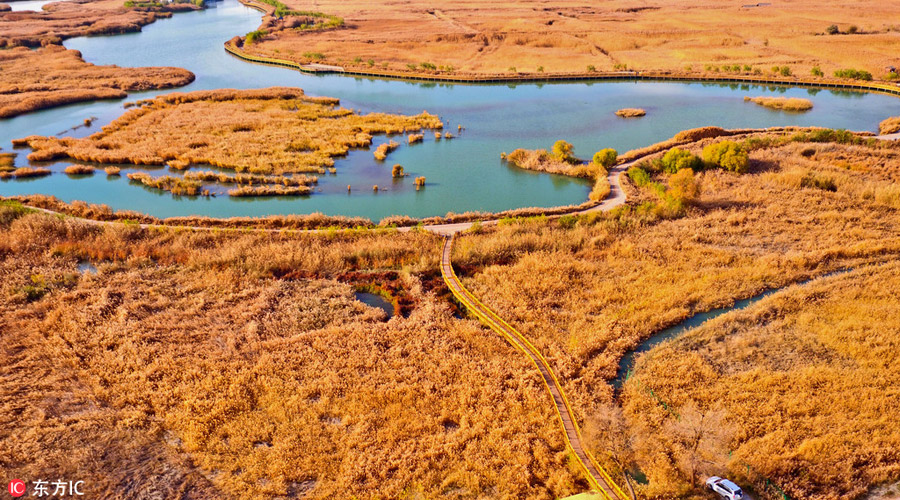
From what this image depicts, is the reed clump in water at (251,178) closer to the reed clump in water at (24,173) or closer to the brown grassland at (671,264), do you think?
the reed clump in water at (24,173)

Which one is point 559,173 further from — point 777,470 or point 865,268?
point 777,470

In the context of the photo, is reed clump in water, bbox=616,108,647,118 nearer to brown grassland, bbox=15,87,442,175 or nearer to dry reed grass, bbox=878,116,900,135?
brown grassland, bbox=15,87,442,175

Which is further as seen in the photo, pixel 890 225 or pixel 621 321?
pixel 890 225

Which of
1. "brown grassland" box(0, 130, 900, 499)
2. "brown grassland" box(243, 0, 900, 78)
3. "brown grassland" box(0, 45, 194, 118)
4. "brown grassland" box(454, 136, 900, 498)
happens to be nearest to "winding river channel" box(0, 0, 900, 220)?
"brown grassland" box(0, 45, 194, 118)

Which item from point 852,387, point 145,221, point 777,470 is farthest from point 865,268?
point 145,221

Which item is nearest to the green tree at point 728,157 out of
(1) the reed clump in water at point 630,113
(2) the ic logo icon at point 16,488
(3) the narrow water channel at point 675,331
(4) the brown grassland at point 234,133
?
(3) the narrow water channel at point 675,331
